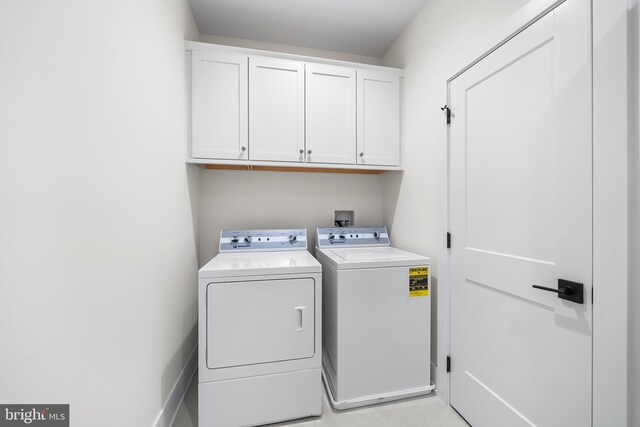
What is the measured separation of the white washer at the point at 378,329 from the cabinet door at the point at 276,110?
1.00 m

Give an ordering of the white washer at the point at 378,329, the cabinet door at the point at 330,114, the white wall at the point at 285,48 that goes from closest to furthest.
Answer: the white washer at the point at 378,329, the cabinet door at the point at 330,114, the white wall at the point at 285,48

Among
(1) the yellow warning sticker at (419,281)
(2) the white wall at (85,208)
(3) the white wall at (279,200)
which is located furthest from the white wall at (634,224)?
(3) the white wall at (279,200)

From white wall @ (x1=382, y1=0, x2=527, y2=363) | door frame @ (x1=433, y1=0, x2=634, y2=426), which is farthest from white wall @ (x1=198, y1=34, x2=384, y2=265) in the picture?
door frame @ (x1=433, y1=0, x2=634, y2=426)

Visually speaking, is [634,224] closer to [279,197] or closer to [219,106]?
[279,197]

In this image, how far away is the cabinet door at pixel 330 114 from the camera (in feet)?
6.82

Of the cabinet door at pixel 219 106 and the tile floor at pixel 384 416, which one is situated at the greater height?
the cabinet door at pixel 219 106

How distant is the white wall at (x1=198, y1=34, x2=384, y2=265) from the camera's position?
231 cm

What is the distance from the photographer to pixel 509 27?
3.97 feet

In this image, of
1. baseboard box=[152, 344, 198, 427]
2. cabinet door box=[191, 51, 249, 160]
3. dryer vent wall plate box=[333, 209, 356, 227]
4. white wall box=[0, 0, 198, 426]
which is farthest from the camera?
dryer vent wall plate box=[333, 209, 356, 227]

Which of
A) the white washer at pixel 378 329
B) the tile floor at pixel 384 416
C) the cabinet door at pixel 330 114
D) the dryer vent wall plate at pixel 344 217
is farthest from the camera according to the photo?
the dryer vent wall plate at pixel 344 217

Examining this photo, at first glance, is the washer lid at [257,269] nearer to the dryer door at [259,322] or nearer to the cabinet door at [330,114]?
the dryer door at [259,322]

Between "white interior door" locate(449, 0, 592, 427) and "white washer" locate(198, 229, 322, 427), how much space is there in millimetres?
920

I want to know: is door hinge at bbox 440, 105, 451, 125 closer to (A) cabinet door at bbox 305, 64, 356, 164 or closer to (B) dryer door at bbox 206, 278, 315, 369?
(A) cabinet door at bbox 305, 64, 356, 164

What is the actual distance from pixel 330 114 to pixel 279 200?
35.8 inches
